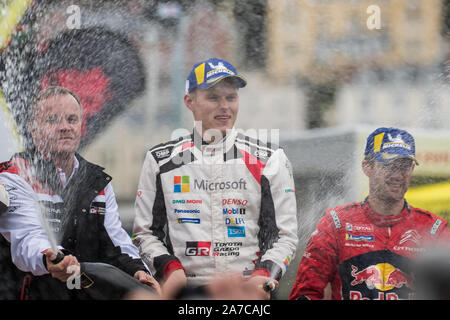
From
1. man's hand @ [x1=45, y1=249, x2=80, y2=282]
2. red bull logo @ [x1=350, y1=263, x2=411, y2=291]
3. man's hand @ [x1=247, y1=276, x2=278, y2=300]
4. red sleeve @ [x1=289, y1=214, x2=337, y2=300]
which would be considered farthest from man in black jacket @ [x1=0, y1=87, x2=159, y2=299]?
red bull logo @ [x1=350, y1=263, x2=411, y2=291]

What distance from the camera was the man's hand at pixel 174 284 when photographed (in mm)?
2113

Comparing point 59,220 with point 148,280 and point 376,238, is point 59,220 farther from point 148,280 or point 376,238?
point 376,238

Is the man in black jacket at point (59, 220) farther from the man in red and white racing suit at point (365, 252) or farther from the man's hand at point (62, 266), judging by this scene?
the man in red and white racing suit at point (365, 252)

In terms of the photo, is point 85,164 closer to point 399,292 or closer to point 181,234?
point 181,234

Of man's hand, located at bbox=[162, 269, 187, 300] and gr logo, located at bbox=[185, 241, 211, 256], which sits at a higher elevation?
gr logo, located at bbox=[185, 241, 211, 256]

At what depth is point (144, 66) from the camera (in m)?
2.49

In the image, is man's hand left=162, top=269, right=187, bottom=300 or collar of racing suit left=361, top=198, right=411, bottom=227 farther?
collar of racing suit left=361, top=198, right=411, bottom=227

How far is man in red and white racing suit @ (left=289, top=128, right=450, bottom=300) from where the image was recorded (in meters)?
2.19

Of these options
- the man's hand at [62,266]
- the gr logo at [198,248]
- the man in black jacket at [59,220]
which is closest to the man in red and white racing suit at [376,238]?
the gr logo at [198,248]

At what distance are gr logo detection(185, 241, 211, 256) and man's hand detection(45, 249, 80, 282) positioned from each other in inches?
16.7

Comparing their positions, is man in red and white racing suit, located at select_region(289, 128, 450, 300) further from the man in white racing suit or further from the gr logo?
the gr logo

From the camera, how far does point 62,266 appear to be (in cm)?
215

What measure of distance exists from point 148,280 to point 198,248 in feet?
0.72

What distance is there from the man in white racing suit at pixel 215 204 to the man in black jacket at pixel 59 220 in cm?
13
